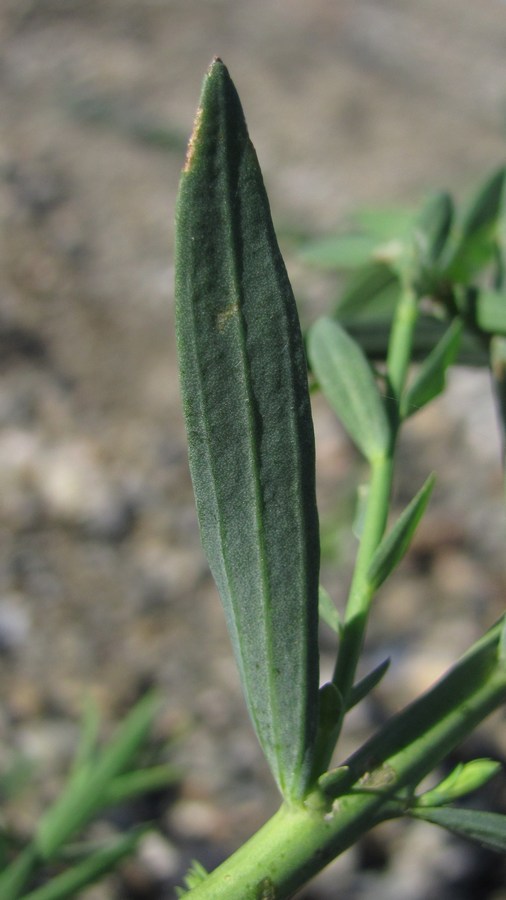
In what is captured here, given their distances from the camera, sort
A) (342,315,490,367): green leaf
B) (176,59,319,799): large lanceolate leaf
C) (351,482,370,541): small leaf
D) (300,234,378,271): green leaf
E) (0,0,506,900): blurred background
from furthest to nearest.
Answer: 1. (0,0,506,900): blurred background
2. (300,234,378,271): green leaf
3. (342,315,490,367): green leaf
4. (351,482,370,541): small leaf
5. (176,59,319,799): large lanceolate leaf

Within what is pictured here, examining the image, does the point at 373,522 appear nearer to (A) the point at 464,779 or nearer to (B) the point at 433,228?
(A) the point at 464,779

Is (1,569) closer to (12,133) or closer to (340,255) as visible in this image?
(340,255)

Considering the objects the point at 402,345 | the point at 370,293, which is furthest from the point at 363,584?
the point at 370,293

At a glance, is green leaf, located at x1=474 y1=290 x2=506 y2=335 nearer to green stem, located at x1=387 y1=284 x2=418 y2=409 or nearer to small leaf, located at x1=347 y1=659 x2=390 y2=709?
green stem, located at x1=387 y1=284 x2=418 y2=409

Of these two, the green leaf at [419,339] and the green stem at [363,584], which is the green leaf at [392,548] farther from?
the green leaf at [419,339]

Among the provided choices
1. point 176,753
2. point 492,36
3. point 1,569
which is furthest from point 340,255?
point 492,36

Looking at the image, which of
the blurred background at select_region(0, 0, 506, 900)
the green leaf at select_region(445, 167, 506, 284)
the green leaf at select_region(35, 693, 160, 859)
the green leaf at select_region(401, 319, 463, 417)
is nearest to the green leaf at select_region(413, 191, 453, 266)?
the green leaf at select_region(445, 167, 506, 284)
